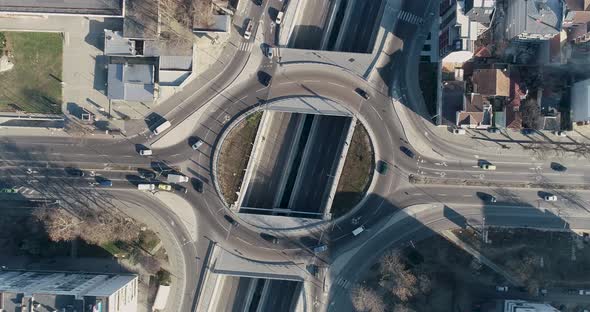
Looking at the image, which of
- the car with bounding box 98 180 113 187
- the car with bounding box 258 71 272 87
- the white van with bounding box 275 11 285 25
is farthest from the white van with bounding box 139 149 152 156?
the white van with bounding box 275 11 285 25

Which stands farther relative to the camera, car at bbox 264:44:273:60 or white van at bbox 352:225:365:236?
white van at bbox 352:225:365:236

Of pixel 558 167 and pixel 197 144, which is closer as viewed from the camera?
pixel 197 144

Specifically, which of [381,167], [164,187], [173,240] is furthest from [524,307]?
[164,187]

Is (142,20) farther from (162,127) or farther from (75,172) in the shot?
(75,172)

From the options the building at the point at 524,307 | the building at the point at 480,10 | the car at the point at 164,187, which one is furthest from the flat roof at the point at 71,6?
the building at the point at 524,307

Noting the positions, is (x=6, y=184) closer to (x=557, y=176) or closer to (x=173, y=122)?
(x=173, y=122)

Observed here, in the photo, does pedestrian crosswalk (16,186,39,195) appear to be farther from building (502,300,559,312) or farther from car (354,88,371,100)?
building (502,300,559,312)
